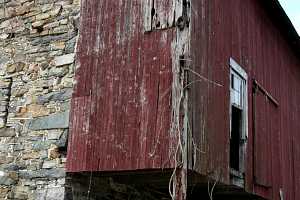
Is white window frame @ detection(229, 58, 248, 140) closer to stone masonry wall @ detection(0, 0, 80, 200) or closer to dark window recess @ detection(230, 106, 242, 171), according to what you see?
dark window recess @ detection(230, 106, 242, 171)

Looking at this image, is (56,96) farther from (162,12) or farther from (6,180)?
(162,12)

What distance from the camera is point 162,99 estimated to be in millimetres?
6711

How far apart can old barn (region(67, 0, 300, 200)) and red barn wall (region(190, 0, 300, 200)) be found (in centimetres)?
3

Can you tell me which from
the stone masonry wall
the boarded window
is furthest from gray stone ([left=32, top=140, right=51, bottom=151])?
the boarded window

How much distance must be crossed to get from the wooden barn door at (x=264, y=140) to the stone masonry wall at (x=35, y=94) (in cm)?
345

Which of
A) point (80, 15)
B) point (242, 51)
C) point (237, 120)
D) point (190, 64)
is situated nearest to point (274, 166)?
point (237, 120)

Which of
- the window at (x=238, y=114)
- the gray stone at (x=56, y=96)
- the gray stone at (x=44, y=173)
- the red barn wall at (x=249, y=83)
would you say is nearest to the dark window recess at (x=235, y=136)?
the window at (x=238, y=114)

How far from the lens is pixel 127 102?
22.9 feet

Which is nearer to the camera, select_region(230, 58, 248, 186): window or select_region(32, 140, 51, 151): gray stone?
select_region(32, 140, 51, 151): gray stone

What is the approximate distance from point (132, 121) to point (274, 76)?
4.85 m

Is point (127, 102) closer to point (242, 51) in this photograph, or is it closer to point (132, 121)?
point (132, 121)

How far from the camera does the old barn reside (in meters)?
6.63

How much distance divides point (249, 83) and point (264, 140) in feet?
3.76

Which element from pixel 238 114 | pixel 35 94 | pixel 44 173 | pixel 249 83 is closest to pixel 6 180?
pixel 44 173
